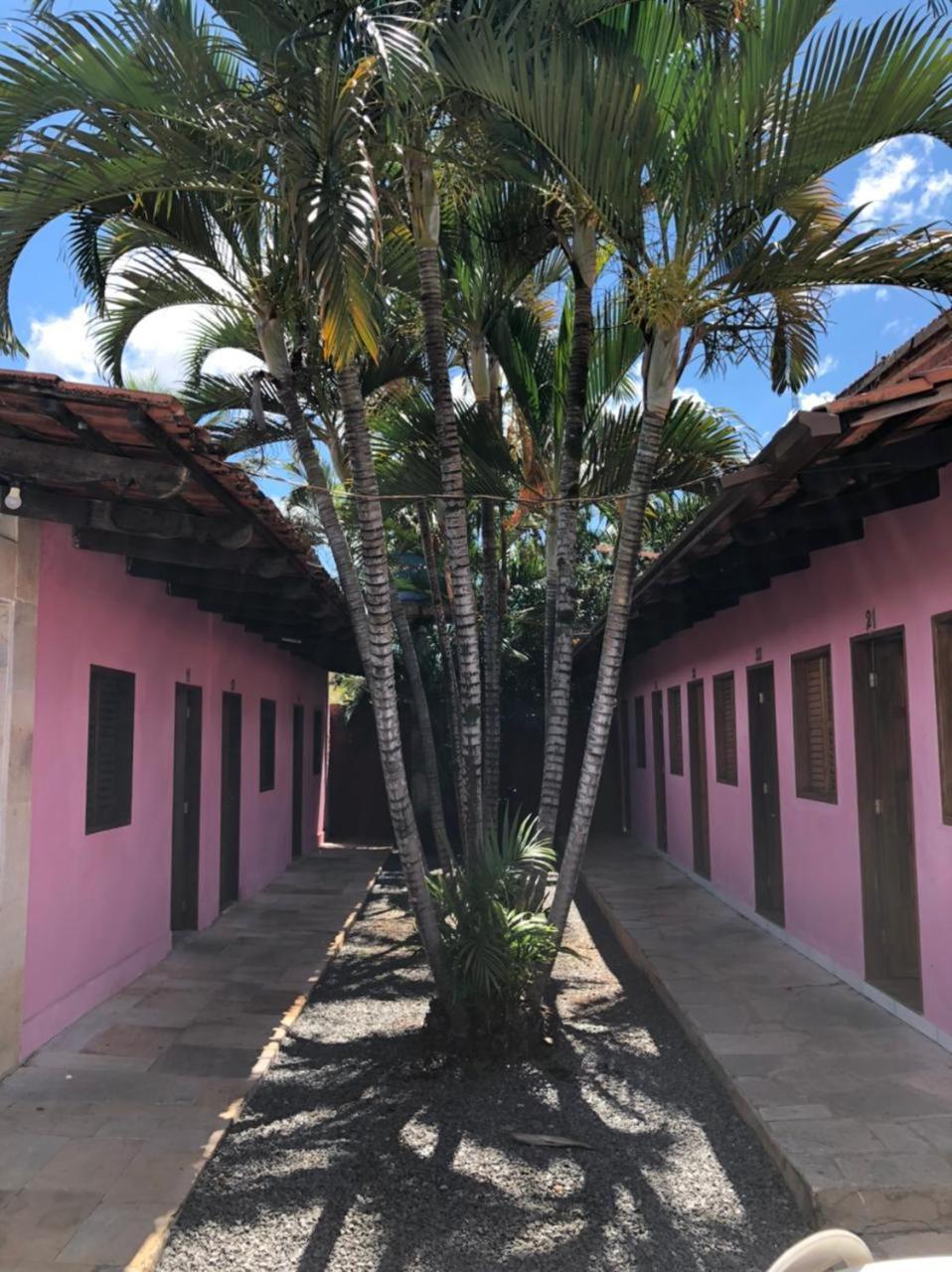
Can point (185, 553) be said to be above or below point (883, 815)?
above

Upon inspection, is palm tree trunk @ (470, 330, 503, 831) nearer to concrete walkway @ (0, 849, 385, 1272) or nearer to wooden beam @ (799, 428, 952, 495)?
concrete walkway @ (0, 849, 385, 1272)

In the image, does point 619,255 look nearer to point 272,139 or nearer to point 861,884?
point 272,139

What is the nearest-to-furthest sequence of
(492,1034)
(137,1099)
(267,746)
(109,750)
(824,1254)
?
(824,1254) < (137,1099) < (492,1034) < (109,750) < (267,746)

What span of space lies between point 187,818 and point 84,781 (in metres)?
2.67

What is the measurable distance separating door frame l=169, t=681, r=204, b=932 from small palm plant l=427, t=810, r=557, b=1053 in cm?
354

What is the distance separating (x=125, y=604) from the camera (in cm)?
664

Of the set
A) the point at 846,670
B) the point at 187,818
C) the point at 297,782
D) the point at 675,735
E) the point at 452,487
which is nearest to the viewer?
the point at 452,487

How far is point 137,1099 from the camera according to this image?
183 inches

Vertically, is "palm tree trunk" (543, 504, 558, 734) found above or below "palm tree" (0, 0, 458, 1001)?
below

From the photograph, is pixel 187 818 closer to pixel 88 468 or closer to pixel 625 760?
pixel 88 468

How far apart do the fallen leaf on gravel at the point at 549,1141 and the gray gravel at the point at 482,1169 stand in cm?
5

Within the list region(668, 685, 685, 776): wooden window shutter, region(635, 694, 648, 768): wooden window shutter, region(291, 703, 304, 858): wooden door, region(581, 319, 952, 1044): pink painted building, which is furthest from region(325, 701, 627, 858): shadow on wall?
region(581, 319, 952, 1044): pink painted building

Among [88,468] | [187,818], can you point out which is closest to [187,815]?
[187,818]

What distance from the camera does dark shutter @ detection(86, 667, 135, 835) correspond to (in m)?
6.23
